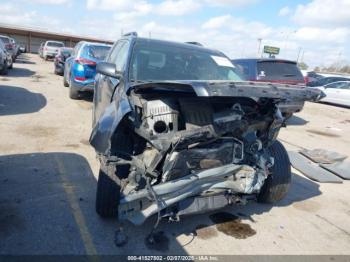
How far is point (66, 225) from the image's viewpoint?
3.26 metres

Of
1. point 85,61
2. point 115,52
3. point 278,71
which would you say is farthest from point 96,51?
point 278,71

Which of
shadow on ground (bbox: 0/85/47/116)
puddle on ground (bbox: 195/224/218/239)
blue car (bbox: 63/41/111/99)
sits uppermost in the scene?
blue car (bbox: 63/41/111/99)

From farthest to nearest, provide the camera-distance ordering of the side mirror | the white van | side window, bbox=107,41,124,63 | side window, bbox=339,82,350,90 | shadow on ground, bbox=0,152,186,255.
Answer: the white van, side window, bbox=339,82,350,90, side window, bbox=107,41,124,63, the side mirror, shadow on ground, bbox=0,152,186,255

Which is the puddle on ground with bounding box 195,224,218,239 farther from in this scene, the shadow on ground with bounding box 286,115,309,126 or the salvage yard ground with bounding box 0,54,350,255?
the shadow on ground with bounding box 286,115,309,126

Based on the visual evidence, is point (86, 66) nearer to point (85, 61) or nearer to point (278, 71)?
point (85, 61)

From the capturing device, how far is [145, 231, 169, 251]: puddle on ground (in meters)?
3.06

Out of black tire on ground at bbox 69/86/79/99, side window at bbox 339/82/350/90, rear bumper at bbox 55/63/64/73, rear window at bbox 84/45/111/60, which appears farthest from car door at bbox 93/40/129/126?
side window at bbox 339/82/350/90

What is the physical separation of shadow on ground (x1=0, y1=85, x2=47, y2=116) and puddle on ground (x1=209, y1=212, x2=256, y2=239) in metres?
5.87

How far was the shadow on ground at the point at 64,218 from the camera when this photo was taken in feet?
9.76

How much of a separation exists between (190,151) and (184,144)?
10cm

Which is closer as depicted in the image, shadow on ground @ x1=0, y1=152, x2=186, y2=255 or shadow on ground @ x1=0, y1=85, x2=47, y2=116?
shadow on ground @ x1=0, y1=152, x2=186, y2=255

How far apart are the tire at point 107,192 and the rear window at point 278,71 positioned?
6.61 metres

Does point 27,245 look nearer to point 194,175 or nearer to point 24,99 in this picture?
point 194,175

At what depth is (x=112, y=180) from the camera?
312 centimetres
